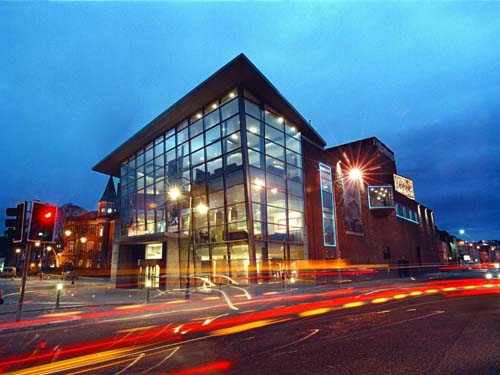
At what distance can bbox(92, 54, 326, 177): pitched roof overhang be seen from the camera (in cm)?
2430

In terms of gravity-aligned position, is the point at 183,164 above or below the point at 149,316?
above

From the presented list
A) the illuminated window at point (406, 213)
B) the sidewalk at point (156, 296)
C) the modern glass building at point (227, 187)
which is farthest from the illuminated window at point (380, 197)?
the sidewalk at point (156, 296)

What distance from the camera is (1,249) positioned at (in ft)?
259

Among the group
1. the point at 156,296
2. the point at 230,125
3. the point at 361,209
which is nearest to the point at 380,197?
the point at 361,209

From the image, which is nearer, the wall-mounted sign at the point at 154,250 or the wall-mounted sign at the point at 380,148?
the wall-mounted sign at the point at 154,250

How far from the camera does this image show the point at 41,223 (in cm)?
1130

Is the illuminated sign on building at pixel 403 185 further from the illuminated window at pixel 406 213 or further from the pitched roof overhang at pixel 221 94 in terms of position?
the pitched roof overhang at pixel 221 94

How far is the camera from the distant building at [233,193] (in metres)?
25.0

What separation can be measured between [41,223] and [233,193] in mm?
15652

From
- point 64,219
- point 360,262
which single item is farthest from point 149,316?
point 64,219

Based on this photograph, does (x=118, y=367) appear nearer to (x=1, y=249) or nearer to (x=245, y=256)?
(x=245, y=256)

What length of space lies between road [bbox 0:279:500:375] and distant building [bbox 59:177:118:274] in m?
55.9

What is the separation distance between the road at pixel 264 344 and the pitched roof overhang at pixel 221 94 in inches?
747

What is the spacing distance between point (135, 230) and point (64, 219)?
45.2m
